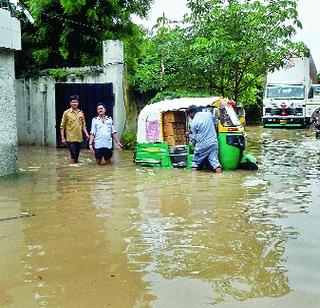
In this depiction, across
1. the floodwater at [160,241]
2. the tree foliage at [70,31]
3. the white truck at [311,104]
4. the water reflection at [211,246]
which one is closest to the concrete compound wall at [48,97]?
the tree foliage at [70,31]

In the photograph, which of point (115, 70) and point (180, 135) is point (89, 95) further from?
point (180, 135)

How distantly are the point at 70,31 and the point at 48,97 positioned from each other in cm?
242

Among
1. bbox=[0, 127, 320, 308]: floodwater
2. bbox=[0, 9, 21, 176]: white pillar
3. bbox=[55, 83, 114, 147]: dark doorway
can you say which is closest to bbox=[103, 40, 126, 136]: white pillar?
bbox=[55, 83, 114, 147]: dark doorway

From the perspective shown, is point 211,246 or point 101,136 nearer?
point 211,246

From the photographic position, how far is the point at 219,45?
18.0m

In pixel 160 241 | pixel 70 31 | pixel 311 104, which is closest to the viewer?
pixel 160 241

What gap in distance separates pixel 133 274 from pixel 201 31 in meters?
15.4

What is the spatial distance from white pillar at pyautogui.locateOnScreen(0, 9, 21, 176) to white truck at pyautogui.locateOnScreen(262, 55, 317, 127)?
18.0m

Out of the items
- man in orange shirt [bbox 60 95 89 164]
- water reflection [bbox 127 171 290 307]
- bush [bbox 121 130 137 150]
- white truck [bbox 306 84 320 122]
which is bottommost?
water reflection [bbox 127 171 290 307]

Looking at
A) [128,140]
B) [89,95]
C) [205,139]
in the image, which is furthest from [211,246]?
[89,95]

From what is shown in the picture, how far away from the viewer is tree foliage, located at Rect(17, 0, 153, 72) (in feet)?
57.4

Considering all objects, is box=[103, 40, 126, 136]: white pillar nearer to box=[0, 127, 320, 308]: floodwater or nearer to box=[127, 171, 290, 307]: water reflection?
box=[0, 127, 320, 308]: floodwater

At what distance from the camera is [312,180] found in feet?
32.7

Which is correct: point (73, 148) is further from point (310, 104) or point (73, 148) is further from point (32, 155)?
point (310, 104)
